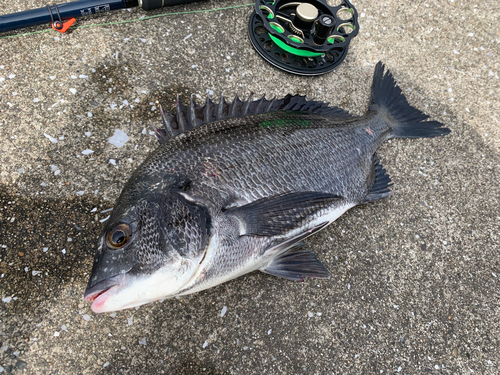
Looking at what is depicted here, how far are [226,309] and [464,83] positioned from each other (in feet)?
10.5

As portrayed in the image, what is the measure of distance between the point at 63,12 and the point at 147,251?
2.31 m

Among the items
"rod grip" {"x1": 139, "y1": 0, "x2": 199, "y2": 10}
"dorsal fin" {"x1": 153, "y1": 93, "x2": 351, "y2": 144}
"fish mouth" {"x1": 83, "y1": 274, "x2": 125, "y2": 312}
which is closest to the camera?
"fish mouth" {"x1": 83, "y1": 274, "x2": 125, "y2": 312}

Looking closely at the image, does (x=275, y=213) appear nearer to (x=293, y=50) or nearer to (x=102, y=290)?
(x=102, y=290)

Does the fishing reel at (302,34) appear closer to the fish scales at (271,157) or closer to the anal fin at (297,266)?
the fish scales at (271,157)

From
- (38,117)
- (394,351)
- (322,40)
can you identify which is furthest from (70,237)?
(322,40)

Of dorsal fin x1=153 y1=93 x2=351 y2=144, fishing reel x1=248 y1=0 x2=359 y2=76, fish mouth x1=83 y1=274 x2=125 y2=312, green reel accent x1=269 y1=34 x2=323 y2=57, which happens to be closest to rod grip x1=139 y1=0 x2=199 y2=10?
fishing reel x1=248 y1=0 x2=359 y2=76

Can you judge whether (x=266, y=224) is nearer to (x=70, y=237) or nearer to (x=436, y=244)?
(x=70, y=237)

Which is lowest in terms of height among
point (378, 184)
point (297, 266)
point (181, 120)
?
point (297, 266)

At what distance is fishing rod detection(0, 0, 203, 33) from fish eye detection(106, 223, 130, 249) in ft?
6.87

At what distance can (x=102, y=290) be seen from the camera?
1.40 meters

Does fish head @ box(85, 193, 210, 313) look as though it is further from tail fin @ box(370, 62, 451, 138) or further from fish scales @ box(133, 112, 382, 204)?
tail fin @ box(370, 62, 451, 138)

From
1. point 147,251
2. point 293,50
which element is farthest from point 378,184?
point 147,251

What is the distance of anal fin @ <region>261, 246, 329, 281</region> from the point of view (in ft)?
6.72

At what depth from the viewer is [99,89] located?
256 cm
